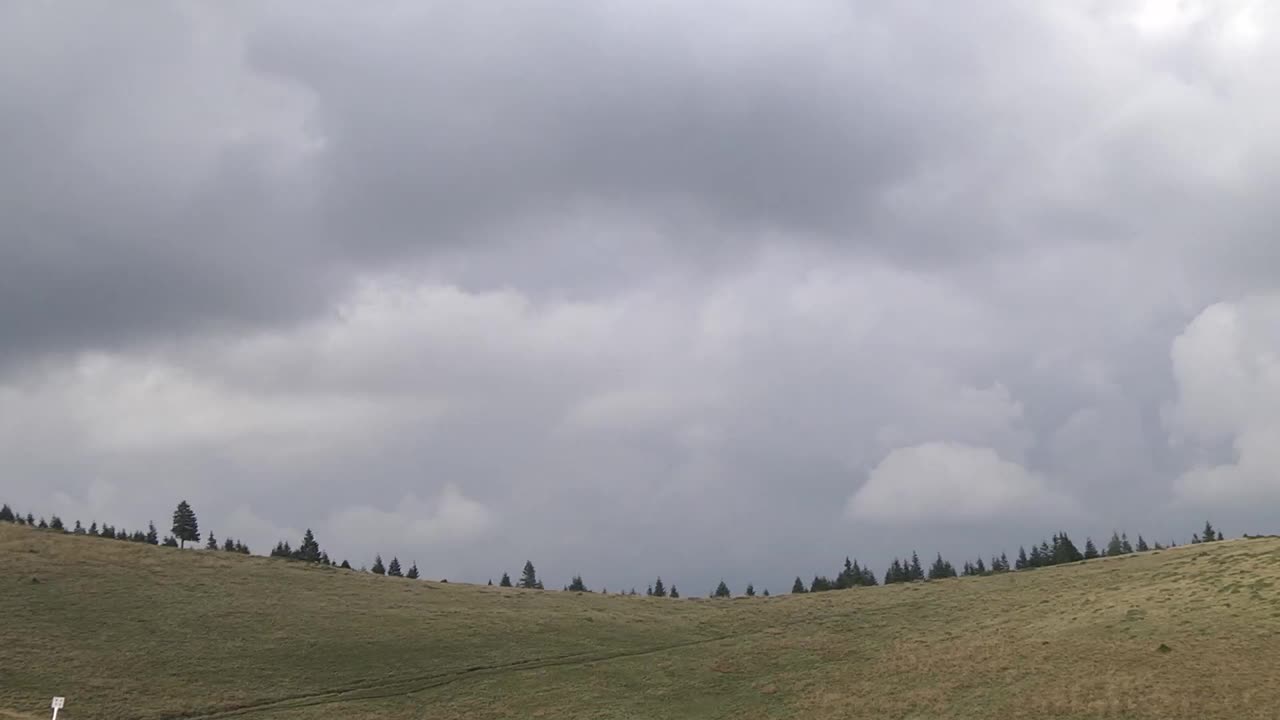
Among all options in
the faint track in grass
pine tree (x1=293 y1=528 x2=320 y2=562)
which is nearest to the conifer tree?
pine tree (x1=293 y1=528 x2=320 y2=562)

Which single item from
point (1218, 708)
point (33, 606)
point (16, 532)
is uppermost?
point (16, 532)

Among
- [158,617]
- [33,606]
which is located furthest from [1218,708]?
[33,606]

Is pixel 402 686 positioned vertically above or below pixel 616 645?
below

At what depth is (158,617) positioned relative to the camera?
73.6m

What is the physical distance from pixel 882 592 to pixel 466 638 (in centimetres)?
4467

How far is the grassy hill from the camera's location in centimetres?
5331

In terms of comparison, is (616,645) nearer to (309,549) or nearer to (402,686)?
(402,686)

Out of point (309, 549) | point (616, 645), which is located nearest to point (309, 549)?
point (309, 549)

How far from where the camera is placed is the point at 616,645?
76.0m

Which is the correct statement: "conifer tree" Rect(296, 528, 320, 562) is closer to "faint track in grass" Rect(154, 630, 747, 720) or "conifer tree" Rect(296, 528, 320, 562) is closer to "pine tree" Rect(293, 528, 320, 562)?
"pine tree" Rect(293, 528, 320, 562)

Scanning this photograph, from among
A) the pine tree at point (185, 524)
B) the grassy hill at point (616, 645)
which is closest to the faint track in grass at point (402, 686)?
the grassy hill at point (616, 645)

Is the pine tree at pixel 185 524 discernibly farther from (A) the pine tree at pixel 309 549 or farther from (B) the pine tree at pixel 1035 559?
(B) the pine tree at pixel 1035 559

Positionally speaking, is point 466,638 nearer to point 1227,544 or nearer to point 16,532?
point 16,532

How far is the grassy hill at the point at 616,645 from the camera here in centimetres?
5331
